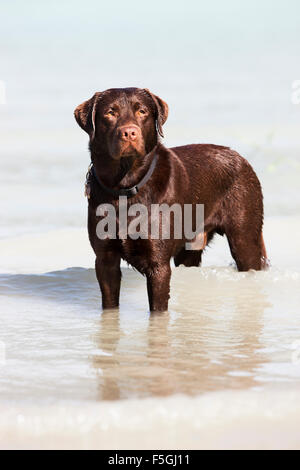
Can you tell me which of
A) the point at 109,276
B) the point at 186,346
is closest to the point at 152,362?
the point at 186,346

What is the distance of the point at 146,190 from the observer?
557 cm

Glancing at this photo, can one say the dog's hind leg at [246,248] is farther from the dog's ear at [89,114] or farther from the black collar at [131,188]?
the dog's ear at [89,114]

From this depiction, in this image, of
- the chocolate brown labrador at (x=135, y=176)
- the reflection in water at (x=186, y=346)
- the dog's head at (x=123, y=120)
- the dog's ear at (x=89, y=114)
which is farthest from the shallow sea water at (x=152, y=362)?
the dog's ear at (x=89, y=114)

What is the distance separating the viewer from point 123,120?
529cm

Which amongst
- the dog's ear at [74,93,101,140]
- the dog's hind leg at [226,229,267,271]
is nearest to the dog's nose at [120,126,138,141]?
the dog's ear at [74,93,101,140]

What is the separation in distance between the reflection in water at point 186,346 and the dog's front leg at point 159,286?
2.8 inches

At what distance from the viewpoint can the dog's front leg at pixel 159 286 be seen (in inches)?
220

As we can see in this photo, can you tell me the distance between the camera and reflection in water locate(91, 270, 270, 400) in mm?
4180

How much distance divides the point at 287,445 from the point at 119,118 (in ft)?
7.86

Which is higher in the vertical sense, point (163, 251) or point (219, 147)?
point (219, 147)

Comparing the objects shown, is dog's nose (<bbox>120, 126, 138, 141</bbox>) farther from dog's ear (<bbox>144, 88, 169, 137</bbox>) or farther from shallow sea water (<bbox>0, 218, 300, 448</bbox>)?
shallow sea water (<bbox>0, 218, 300, 448</bbox>)

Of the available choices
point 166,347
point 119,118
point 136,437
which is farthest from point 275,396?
point 119,118

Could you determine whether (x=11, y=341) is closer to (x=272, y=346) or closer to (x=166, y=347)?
(x=166, y=347)

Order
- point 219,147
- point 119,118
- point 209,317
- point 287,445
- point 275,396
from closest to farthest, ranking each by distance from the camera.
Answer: point 287,445, point 275,396, point 119,118, point 209,317, point 219,147
